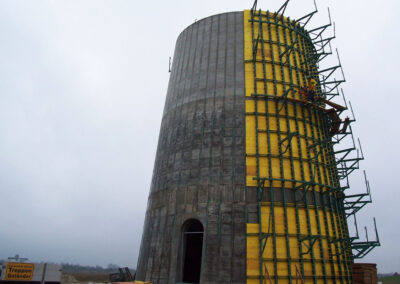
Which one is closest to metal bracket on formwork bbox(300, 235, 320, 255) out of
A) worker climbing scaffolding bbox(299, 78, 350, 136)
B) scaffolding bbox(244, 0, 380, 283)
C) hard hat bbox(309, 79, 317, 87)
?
scaffolding bbox(244, 0, 380, 283)

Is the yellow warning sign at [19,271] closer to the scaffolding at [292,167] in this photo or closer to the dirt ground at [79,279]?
the scaffolding at [292,167]

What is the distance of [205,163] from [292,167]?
5784mm

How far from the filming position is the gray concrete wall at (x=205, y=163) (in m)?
18.4

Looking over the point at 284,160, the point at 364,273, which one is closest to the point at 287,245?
the point at 284,160

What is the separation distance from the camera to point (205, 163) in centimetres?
2098

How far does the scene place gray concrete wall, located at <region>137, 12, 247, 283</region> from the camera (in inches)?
725

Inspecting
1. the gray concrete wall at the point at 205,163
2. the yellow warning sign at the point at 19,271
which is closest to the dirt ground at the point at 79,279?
the yellow warning sign at the point at 19,271

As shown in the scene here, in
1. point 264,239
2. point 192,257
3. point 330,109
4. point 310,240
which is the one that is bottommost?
point 192,257

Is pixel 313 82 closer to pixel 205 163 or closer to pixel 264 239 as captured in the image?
pixel 205 163

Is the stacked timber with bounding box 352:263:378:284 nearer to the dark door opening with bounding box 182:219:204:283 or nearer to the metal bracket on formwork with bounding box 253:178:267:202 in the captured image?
the metal bracket on formwork with bounding box 253:178:267:202

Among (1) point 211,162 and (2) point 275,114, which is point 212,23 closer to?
(2) point 275,114

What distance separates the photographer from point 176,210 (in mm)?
20609

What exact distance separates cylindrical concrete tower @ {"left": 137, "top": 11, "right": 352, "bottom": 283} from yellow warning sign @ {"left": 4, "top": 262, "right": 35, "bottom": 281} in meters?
6.95

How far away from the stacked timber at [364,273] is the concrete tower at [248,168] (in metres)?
0.59
